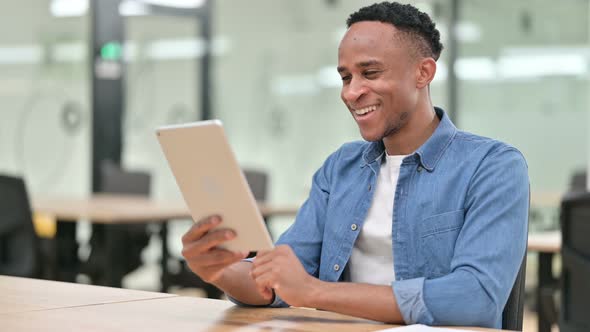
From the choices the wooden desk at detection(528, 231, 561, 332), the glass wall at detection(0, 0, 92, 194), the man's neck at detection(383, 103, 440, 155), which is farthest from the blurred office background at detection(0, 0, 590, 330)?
the man's neck at detection(383, 103, 440, 155)

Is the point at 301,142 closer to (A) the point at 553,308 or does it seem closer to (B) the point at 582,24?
(B) the point at 582,24

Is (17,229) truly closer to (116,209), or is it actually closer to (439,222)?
(116,209)

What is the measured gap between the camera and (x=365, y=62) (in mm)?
1965

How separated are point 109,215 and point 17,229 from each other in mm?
513

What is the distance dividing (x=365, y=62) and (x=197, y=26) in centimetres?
591

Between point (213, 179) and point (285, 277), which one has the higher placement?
point (213, 179)

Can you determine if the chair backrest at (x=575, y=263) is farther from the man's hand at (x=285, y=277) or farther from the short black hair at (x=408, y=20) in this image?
the man's hand at (x=285, y=277)

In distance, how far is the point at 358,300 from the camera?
69.3 inches

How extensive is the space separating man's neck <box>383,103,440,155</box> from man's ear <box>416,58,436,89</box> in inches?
2.5

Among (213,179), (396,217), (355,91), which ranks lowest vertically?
(396,217)

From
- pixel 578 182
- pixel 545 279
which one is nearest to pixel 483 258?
pixel 545 279

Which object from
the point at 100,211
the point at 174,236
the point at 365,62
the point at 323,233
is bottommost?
the point at 174,236

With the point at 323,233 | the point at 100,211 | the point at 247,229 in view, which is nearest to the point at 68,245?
the point at 100,211

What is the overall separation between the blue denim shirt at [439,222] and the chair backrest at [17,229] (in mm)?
2121
